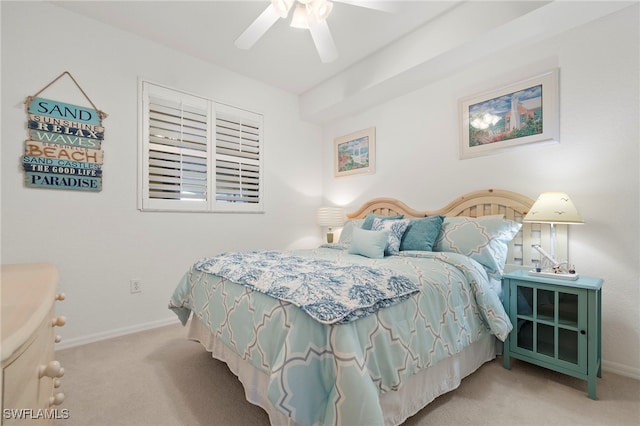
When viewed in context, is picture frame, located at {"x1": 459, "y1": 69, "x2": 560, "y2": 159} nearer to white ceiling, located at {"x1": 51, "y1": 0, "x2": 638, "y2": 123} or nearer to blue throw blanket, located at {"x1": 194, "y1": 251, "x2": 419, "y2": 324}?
white ceiling, located at {"x1": 51, "y1": 0, "x2": 638, "y2": 123}

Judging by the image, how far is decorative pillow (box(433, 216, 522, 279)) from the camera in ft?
6.95

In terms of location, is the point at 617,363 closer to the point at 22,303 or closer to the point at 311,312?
the point at 311,312

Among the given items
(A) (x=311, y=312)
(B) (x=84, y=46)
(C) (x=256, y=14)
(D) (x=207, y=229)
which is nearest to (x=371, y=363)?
(A) (x=311, y=312)

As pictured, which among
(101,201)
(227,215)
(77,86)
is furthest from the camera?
(227,215)

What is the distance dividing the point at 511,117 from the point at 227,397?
9.85ft

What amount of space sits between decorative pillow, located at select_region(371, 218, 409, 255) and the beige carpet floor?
3.27 feet

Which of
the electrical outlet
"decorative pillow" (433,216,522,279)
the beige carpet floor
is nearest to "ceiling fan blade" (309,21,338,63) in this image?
"decorative pillow" (433,216,522,279)

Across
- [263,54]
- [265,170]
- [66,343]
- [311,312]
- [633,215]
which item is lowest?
[66,343]

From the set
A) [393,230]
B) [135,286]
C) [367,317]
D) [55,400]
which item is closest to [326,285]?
[367,317]

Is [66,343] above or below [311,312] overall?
below

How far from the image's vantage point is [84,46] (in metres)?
2.50

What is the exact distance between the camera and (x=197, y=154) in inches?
124

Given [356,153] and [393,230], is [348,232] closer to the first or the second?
[393,230]

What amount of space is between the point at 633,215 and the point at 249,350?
256 centimetres
